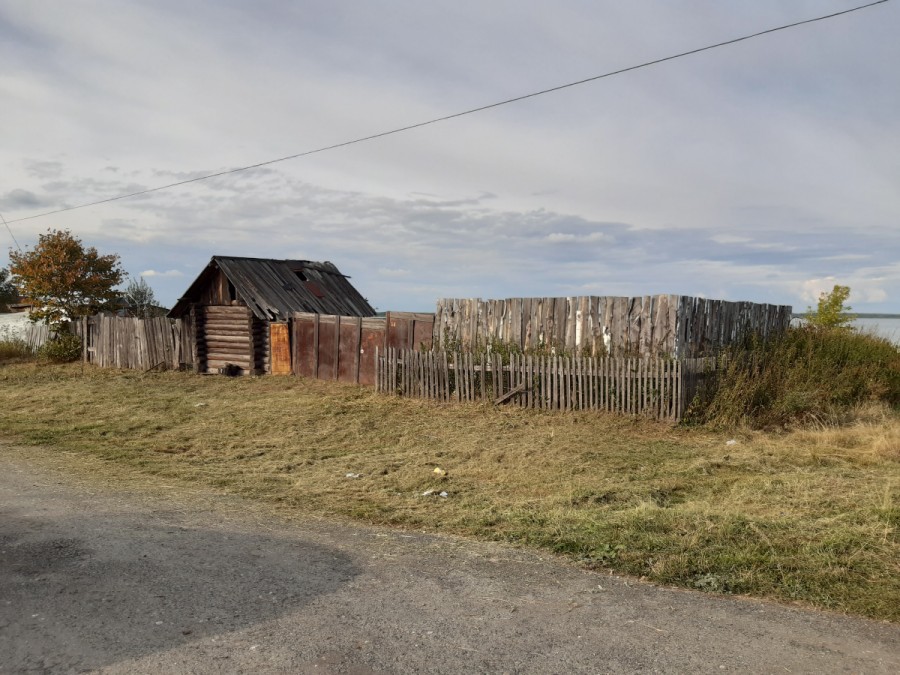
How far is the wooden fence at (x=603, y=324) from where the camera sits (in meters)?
13.6

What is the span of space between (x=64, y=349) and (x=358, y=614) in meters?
28.8

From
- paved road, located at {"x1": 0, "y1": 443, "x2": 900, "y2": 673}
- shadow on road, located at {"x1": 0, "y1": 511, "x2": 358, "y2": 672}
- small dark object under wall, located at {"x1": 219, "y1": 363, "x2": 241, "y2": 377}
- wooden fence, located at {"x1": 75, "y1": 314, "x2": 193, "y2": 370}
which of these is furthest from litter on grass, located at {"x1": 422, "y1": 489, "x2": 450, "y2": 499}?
wooden fence, located at {"x1": 75, "y1": 314, "x2": 193, "y2": 370}

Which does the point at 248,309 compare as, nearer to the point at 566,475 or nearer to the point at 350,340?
the point at 350,340

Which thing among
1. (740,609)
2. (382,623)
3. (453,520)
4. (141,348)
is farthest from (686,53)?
(141,348)

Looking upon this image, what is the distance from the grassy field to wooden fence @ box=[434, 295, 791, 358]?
174cm

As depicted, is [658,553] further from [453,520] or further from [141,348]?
[141,348]

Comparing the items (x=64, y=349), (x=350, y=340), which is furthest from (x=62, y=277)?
(x=350, y=340)

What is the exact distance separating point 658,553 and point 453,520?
2.15 metres

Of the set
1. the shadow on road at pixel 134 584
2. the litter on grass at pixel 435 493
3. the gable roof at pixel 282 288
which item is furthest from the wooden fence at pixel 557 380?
the shadow on road at pixel 134 584

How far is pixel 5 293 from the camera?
5834 cm

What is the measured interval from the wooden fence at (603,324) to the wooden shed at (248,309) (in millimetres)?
8072

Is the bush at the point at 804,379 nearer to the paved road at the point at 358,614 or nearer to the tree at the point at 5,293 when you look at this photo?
the paved road at the point at 358,614

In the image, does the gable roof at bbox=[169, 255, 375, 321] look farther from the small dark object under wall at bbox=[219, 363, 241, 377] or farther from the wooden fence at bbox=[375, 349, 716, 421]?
the wooden fence at bbox=[375, 349, 716, 421]

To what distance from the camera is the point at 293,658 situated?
4066mm
